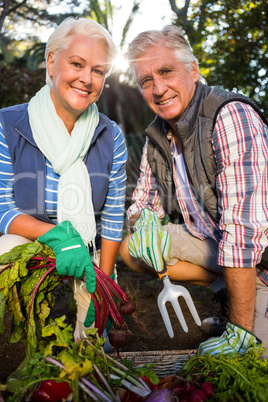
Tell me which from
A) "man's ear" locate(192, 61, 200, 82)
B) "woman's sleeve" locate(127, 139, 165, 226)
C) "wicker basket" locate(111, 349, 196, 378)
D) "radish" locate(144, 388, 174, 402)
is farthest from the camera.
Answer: "woman's sleeve" locate(127, 139, 165, 226)

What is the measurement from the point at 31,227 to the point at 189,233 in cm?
92

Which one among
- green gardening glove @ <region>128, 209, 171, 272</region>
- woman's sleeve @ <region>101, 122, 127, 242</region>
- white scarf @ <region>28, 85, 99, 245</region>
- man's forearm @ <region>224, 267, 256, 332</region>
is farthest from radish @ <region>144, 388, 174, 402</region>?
woman's sleeve @ <region>101, 122, 127, 242</region>

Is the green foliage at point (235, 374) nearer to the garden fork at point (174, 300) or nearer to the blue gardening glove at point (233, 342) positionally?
the blue gardening glove at point (233, 342)

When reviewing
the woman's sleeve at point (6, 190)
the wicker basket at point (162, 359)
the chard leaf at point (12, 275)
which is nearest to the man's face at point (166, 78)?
the woman's sleeve at point (6, 190)

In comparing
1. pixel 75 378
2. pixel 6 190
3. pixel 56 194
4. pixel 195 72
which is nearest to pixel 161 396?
pixel 75 378

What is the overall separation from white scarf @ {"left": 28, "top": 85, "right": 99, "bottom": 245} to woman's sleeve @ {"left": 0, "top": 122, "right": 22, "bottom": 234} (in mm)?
165

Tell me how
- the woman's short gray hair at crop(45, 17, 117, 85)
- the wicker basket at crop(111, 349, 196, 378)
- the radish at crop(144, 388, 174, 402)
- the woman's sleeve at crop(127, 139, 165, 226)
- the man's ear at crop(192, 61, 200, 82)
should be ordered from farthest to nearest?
the woman's sleeve at crop(127, 139, 165, 226) → the man's ear at crop(192, 61, 200, 82) → the woman's short gray hair at crop(45, 17, 117, 85) → the wicker basket at crop(111, 349, 196, 378) → the radish at crop(144, 388, 174, 402)

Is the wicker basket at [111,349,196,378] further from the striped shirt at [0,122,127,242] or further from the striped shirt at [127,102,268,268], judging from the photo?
the striped shirt at [0,122,127,242]

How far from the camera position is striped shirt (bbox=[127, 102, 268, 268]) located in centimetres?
163

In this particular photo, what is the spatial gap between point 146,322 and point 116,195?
95 cm

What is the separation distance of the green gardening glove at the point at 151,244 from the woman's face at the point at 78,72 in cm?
68

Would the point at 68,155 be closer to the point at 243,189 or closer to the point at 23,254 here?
the point at 23,254

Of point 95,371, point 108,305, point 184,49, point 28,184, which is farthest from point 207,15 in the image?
point 95,371

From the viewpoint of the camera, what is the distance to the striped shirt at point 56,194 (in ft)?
6.17
